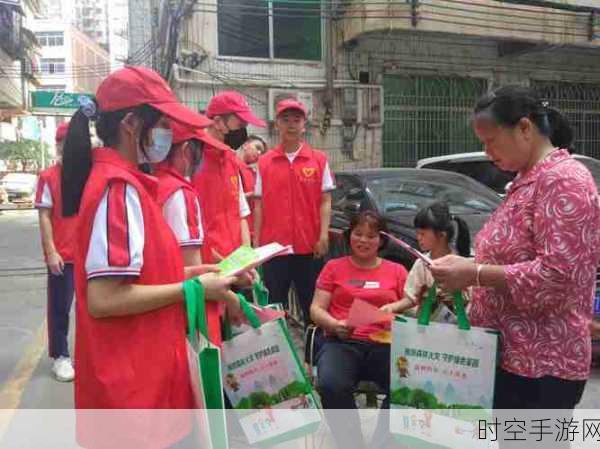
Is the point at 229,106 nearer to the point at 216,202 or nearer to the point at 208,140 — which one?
the point at 216,202

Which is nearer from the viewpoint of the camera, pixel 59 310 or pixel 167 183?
pixel 167 183

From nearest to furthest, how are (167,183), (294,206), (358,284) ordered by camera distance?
(167,183), (358,284), (294,206)

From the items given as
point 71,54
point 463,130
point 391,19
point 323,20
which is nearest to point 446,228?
point 391,19

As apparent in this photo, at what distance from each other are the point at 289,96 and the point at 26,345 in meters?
6.92

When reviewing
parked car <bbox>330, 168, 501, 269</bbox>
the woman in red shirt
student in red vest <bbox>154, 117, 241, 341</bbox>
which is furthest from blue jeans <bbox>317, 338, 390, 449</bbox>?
parked car <bbox>330, 168, 501, 269</bbox>

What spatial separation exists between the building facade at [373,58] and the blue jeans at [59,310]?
21.5 ft

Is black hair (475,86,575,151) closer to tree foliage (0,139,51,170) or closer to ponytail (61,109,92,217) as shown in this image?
ponytail (61,109,92,217)

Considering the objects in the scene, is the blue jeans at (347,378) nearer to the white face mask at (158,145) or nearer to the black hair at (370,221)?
the black hair at (370,221)

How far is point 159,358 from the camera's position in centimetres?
154

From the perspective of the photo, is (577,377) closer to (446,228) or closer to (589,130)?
(446,228)

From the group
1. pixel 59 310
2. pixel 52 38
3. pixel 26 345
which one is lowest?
pixel 26 345

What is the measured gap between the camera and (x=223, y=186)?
3.24m

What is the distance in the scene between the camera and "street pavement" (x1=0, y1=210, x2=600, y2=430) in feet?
12.6

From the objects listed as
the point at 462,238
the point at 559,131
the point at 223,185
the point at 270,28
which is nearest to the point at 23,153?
the point at 270,28
